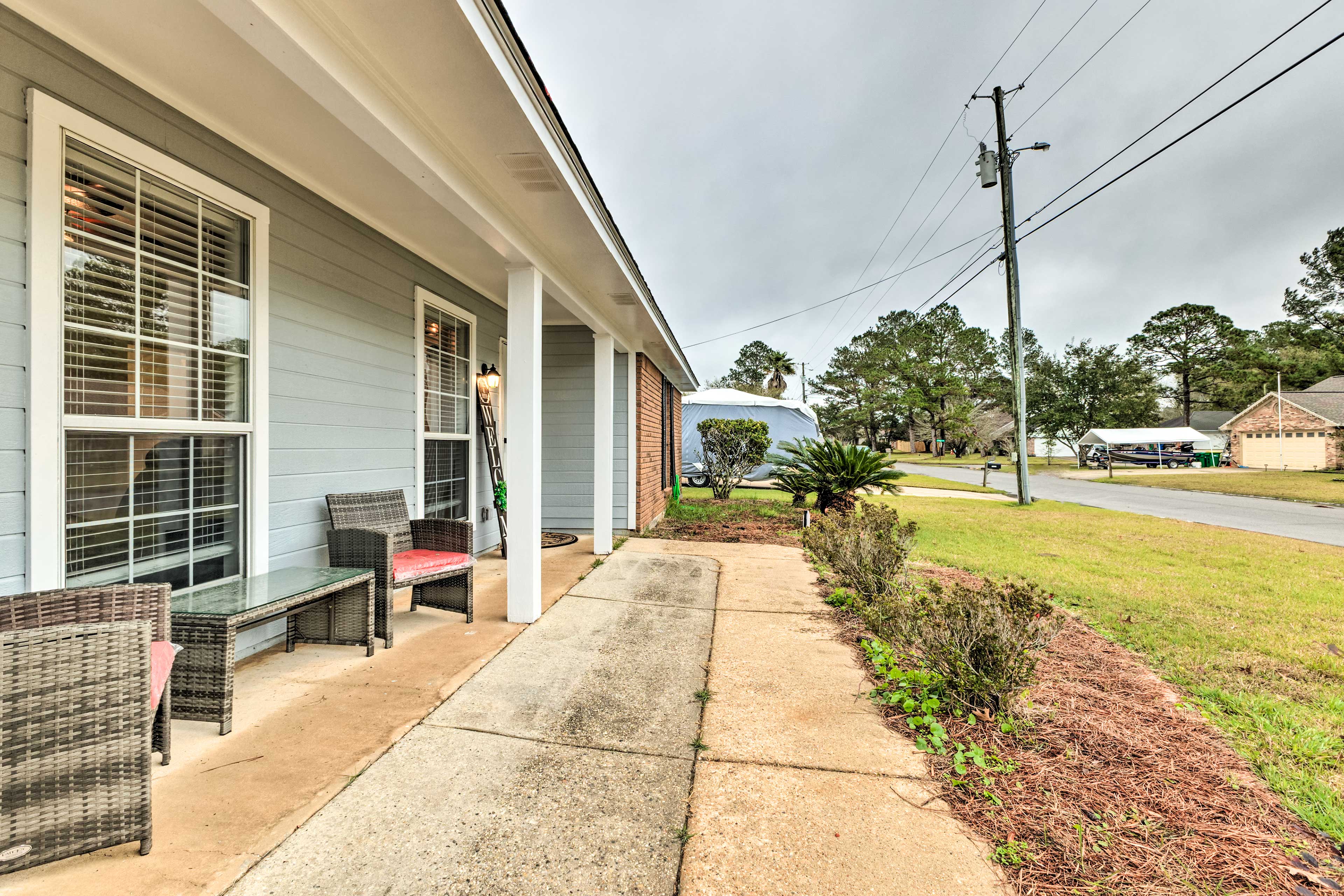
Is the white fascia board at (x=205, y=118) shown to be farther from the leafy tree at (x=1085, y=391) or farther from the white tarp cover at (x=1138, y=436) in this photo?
the leafy tree at (x=1085, y=391)

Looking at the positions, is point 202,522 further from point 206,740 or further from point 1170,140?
point 1170,140

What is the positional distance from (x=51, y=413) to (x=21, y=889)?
1.48m

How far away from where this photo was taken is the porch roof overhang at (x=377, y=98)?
1725mm

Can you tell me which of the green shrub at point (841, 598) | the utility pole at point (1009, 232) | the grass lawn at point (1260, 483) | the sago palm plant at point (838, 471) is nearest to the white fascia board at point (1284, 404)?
the grass lawn at point (1260, 483)

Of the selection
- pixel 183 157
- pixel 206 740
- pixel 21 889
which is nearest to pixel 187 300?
pixel 183 157

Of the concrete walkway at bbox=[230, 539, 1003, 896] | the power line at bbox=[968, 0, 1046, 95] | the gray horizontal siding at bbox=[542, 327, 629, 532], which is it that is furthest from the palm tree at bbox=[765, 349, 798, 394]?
the concrete walkway at bbox=[230, 539, 1003, 896]

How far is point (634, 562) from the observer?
5.23m

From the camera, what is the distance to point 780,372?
42156 mm

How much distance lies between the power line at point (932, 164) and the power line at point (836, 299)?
45cm

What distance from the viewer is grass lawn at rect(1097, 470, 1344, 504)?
12.4 meters

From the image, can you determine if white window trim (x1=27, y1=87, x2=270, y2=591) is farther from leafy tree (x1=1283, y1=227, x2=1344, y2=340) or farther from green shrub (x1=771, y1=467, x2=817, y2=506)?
leafy tree (x1=1283, y1=227, x2=1344, y2=340)

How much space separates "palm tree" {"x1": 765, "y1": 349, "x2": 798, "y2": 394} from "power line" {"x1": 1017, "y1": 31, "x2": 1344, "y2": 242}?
30.7 metres

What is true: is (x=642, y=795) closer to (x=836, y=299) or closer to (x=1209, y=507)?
(x=1209, y=507)

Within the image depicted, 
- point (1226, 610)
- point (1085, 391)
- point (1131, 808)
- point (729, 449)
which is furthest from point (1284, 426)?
point (1131, 808)
